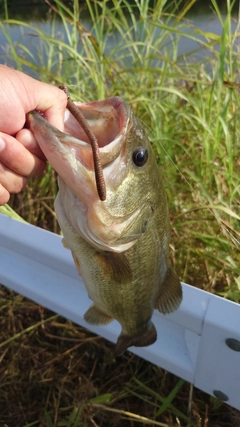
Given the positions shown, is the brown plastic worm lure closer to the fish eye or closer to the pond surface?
the fish eye

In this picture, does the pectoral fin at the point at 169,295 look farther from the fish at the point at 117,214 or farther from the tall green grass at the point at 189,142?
the tall green grass at the point at 189,142

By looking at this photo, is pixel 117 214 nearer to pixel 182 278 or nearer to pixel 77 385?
pixel 182 278

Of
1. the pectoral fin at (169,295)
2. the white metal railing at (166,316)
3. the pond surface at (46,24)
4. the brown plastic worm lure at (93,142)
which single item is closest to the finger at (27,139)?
the brown plastic worm lure at (93,142)

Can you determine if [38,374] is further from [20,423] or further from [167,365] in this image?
[167,365]

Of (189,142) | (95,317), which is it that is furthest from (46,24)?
(95,317)

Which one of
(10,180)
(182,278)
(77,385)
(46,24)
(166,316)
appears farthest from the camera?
(46,24)

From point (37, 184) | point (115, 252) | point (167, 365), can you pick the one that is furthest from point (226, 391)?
point (37, 184)
